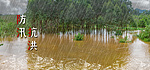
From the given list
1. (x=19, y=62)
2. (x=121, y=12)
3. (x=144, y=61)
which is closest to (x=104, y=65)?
(x=144, y=61)

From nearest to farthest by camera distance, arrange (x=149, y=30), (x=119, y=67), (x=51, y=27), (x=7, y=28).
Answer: (x=119, y=67) → (x=149, y=30) → (x=7, y=28) → (x=51, y=27)

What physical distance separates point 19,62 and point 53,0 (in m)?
20.9

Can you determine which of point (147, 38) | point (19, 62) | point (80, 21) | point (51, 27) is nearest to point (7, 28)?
point (51, 27)

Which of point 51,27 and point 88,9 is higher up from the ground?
point 88,9

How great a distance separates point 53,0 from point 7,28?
9818mm

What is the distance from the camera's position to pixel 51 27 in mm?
30953

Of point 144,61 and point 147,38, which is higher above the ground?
point 147,38

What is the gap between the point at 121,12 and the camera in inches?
1017

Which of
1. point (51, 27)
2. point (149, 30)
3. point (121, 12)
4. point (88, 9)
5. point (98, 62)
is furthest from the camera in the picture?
point (51, 27)

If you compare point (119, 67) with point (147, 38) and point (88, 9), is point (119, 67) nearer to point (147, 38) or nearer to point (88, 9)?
point (147, 38)

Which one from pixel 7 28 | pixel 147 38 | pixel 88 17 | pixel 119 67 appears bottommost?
pixel 119 67

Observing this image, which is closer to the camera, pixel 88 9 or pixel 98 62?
pixel 98 62

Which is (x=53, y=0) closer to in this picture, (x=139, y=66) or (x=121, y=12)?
(x=121, y=12)

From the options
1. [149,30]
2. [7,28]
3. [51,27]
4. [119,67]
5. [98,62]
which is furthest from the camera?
[51,27]
